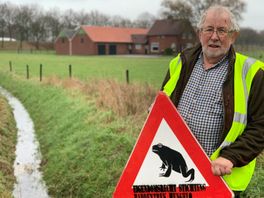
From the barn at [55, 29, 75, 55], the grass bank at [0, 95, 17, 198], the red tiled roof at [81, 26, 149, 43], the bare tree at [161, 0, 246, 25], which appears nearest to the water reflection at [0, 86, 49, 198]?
the grass bank at [0, 95, 17, 198]

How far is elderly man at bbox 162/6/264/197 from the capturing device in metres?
2.79

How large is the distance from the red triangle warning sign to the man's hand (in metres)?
0.06

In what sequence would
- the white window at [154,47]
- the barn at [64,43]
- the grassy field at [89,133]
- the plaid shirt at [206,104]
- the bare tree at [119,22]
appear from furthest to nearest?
1. the bare tree at [119,22]
2. the barn at [64,43]
3. the white window at [154,47]
4. the grassy field at [89,133]
5. the plaid shirt at [206,104]

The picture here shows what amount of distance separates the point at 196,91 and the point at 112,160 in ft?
14.9

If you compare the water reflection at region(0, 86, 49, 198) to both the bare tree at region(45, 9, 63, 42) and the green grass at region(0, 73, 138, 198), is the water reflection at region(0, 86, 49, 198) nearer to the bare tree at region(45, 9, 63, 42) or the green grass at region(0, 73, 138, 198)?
the green grass at region(0, 73, 138, 198)

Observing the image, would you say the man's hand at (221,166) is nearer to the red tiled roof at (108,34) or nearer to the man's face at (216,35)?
the man's face at (216,35)

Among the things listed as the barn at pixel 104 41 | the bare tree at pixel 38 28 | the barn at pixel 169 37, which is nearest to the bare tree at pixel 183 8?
the barn at pixel 169 37

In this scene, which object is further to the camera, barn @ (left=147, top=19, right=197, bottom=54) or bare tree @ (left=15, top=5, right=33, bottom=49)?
bare tree @ (left=15, top=5, right=33, bottom=49)

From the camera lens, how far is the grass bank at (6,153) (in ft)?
24.0

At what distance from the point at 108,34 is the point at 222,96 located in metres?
82.2

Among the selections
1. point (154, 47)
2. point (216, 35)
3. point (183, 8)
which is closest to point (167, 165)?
point (216, 35)

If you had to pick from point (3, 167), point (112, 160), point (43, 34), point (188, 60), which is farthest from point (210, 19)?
point (43, 34)

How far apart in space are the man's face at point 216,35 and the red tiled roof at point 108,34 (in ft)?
254

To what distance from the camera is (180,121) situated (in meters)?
2.85
